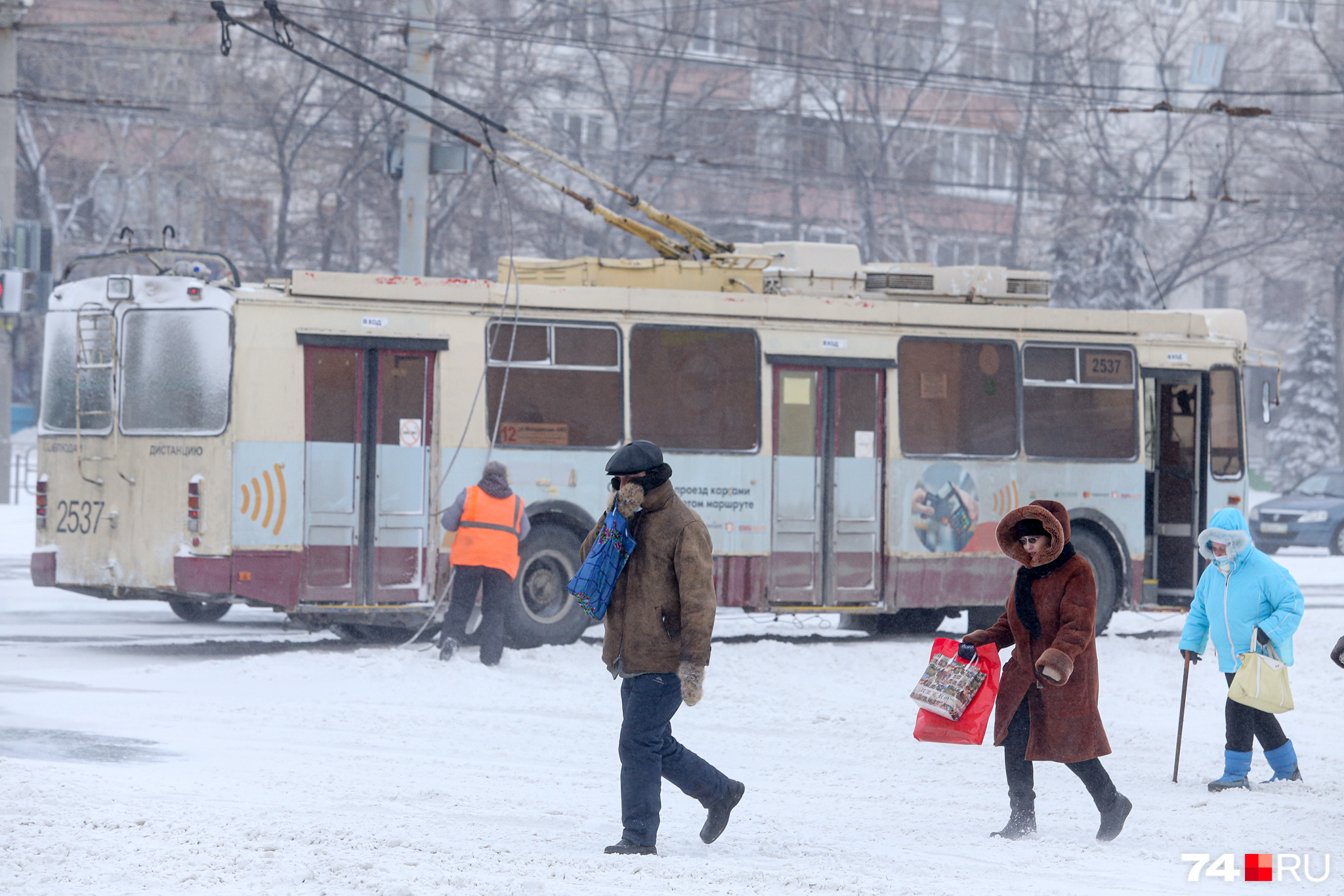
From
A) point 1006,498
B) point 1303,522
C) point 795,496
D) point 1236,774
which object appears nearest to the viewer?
point 1236,774

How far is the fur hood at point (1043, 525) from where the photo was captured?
6.62m

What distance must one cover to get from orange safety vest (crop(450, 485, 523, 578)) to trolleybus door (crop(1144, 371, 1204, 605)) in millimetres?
6990

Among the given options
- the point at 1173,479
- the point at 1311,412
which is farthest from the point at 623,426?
the point at 1311,412

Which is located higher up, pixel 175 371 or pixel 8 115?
pixel 8 115

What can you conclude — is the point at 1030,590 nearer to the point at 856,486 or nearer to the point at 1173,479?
the point at 856,486

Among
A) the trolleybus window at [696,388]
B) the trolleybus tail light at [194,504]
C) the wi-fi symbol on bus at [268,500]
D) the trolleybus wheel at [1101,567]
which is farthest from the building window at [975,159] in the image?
the trolleybus tail light at [194,504]

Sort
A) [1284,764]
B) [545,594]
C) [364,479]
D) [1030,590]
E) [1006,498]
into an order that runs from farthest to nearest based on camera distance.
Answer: [1006,498], [545,594], [364,479], [1284,764], [1030,590]

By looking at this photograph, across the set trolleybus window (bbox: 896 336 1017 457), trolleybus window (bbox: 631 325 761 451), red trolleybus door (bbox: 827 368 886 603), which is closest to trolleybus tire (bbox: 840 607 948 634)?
red trolleybus door (bbox: 827 368 886 603)

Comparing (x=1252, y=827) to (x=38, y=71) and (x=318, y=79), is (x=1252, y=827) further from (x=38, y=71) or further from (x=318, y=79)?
(x=38, y=71)

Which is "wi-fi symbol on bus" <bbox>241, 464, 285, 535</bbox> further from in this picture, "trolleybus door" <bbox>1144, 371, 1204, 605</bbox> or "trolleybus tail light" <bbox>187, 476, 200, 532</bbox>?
"trolleybus door" <bbox>1144, 371, 1204, 605</bbox>

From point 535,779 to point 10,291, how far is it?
14.7 metres

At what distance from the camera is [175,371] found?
496 inches

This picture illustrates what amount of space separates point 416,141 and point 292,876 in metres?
13.6

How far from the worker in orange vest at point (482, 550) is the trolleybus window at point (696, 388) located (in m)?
2.08
